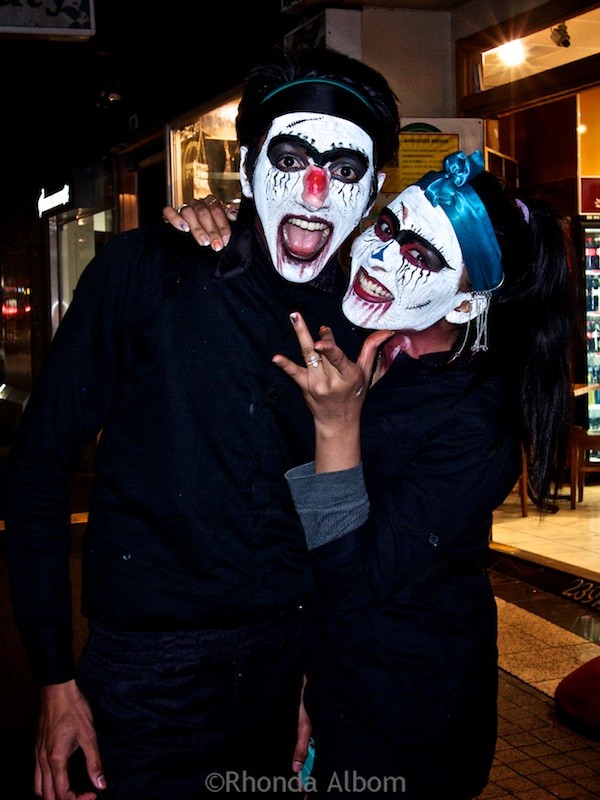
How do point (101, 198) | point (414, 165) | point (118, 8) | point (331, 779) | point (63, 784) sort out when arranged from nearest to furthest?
point (63, 784) → point (331, 779) → point (414, 165) → point (118, 8) → point (101, 198)

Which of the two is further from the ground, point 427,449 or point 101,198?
point 101,198

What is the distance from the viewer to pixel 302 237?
1.88 metres

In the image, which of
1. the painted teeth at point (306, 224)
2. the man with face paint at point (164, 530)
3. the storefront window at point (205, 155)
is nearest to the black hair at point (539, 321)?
the painted teeth at point (306, 224)

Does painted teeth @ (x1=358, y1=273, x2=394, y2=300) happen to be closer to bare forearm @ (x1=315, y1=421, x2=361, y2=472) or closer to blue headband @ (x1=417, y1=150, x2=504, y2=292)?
blue headband @ (x1=417, y1=150, x2=504, y2=292)

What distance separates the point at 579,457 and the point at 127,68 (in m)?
5.44

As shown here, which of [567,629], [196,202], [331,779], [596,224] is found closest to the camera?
[331,779]

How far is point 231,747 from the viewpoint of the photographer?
171cm

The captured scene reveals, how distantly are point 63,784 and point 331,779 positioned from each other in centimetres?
52

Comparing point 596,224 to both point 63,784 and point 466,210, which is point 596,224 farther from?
point 63,784

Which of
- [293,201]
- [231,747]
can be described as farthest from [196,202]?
[231,747]

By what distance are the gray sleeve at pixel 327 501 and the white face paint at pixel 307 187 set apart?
44cm

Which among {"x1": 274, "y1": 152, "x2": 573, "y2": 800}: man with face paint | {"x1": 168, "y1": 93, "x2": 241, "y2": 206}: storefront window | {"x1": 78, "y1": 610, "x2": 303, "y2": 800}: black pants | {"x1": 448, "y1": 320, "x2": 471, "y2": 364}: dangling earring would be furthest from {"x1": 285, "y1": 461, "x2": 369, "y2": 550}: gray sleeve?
{"x1": 168, "y1": 93, "x2": 241, "y2": 206}: storefront window

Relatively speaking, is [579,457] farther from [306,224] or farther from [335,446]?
[335,446]

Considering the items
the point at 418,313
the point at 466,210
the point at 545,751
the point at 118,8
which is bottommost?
the point at 545,751
